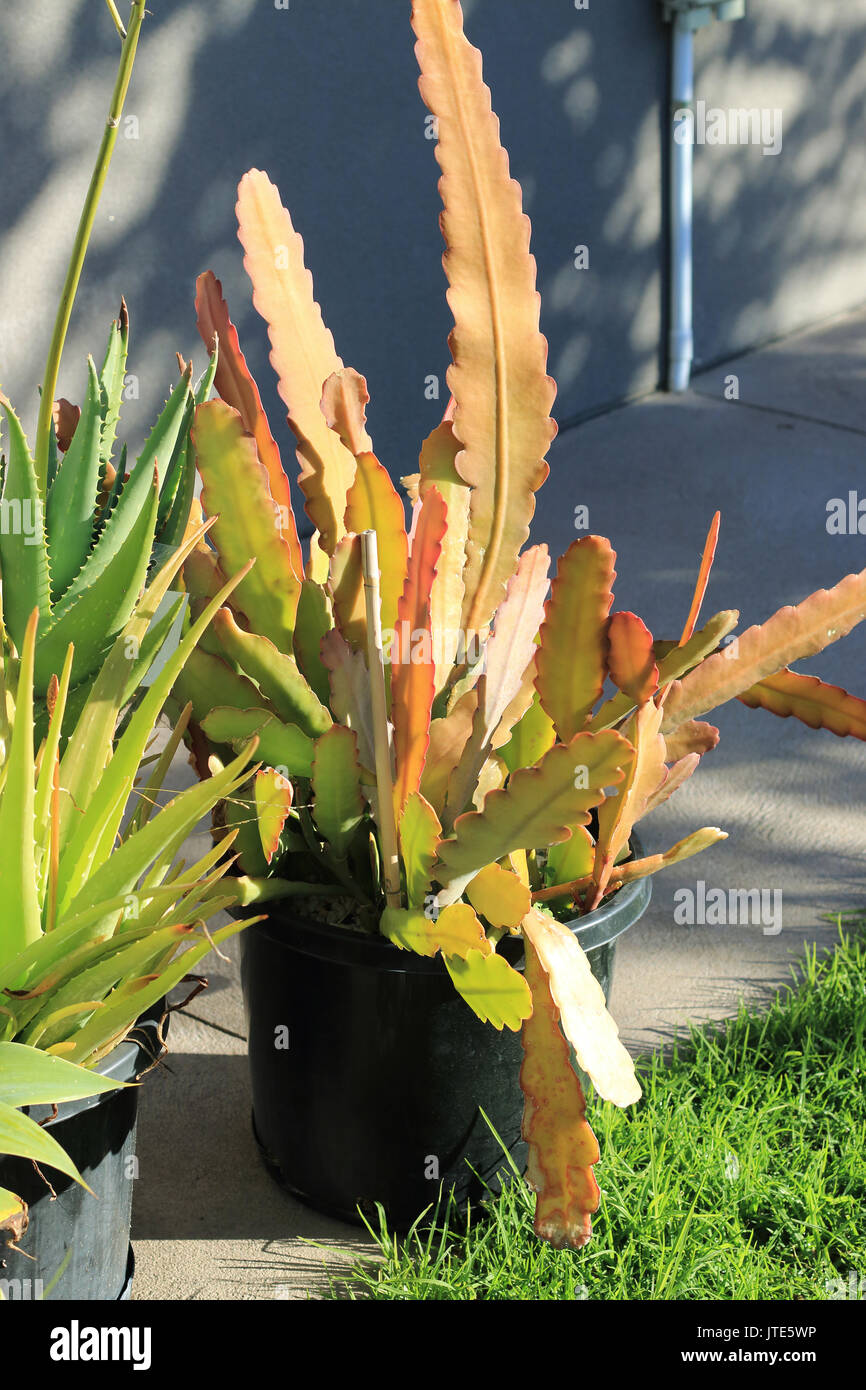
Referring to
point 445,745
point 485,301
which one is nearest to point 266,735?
point 445,745

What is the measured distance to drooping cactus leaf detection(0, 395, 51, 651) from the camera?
1.39m

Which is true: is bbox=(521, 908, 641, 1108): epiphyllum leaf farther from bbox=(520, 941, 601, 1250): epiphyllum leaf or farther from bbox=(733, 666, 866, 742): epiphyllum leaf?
bbox=(733, 666, 866, 742): epiphyllum leaf

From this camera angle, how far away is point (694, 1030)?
190 centimetres

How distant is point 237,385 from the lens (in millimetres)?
1555

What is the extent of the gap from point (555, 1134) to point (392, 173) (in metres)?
2.64

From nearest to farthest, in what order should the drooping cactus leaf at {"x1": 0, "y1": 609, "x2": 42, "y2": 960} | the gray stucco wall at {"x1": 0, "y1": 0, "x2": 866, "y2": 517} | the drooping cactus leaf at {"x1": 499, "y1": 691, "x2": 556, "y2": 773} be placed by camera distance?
the drooping cactus leaf at {"x1": 0, "y1": 609, "x2": 42, "y2": 960} < the drooping cactus leaf at {"x1": 499, "y1": 691, "x2": 556, "y2": 773} < the gray stucco wall at {"x1": 0, "y1": 0, "x2": 866, "y2": 517}

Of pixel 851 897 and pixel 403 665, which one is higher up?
pixel 403 665

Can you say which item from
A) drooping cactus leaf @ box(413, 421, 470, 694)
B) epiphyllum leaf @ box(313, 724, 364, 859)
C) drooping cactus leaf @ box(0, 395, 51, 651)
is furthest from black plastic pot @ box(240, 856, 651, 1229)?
drooping cactus leaf @ box(0, 395, 51, 651)

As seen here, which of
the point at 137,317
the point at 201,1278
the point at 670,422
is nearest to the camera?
the point at 201,1278

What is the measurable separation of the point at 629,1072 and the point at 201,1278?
22.8 inches

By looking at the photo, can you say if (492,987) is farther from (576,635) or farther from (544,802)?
(576,635)
